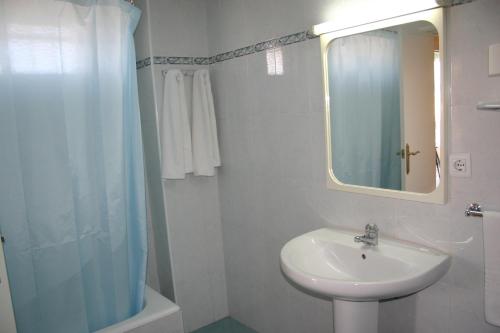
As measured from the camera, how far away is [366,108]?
1951mm

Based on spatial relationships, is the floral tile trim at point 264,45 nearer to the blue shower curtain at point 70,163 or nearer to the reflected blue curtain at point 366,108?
the reflected blue curtain at point 366,108

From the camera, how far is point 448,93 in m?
1.59

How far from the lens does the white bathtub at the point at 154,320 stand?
217cm

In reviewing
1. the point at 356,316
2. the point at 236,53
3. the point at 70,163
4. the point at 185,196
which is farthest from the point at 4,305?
the point at 236,53

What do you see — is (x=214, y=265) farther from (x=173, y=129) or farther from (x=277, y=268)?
(x=173, y=129)

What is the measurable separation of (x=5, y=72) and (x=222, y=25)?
126 centimetres

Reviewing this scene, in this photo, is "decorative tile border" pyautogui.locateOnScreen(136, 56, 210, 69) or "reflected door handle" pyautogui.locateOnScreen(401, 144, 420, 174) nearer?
"reflected door handle" pyautogui.locateOnScreen(401, 144, 420, 174)

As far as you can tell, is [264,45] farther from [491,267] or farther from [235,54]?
[491,267]

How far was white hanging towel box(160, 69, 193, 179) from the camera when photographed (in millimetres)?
2535

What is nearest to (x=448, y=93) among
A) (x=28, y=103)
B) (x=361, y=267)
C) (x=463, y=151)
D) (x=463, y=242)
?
(x=463, y=151)

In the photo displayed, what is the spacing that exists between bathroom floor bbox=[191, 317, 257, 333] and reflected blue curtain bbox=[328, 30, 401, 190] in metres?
1.37

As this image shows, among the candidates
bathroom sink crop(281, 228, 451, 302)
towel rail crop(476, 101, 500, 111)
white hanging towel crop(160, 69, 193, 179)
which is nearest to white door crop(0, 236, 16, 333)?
bathroom sink crop(281, 228, 451, 302)

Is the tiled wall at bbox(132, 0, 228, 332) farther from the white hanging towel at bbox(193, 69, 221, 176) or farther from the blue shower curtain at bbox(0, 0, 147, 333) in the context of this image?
the blue shower curtain at bbox(0, 0, 147, 333)

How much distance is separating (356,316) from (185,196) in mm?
1409
